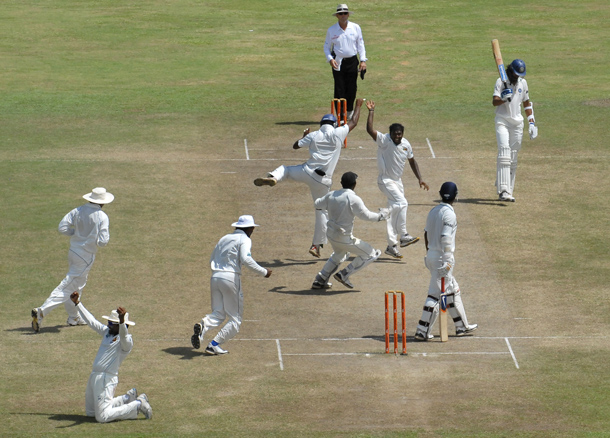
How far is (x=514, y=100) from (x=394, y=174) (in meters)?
3.87

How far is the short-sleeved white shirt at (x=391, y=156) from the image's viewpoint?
62.9 ft

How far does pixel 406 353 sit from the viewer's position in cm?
1547

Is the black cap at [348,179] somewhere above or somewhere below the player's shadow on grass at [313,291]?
above

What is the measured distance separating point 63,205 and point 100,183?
1389 mm

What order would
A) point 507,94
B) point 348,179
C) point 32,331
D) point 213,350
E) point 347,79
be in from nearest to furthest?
1. point 213,350
2. point 32,331
3. point 348,179
4. point 507,94
5. point 347,79

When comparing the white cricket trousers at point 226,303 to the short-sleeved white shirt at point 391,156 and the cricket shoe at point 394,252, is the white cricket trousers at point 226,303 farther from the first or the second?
the short-sleeved white shirt at point 391,156

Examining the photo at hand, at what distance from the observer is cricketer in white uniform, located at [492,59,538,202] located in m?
21.7

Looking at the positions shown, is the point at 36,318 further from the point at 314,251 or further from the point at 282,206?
the point at 282,206

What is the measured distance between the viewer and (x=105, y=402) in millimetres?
13367

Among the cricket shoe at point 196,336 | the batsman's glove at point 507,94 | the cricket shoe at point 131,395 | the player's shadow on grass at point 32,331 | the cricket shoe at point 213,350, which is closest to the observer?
the cricket shoe at point 131,395

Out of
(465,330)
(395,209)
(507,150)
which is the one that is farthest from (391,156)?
(465,330)

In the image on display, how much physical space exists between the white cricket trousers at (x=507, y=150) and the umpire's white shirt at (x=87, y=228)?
8822mm

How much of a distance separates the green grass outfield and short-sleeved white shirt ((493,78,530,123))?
1.61 m

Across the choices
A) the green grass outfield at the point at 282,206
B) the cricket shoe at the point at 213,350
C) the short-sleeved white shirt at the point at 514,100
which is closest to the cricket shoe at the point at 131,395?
the green grass outfield at the point at 282,206
